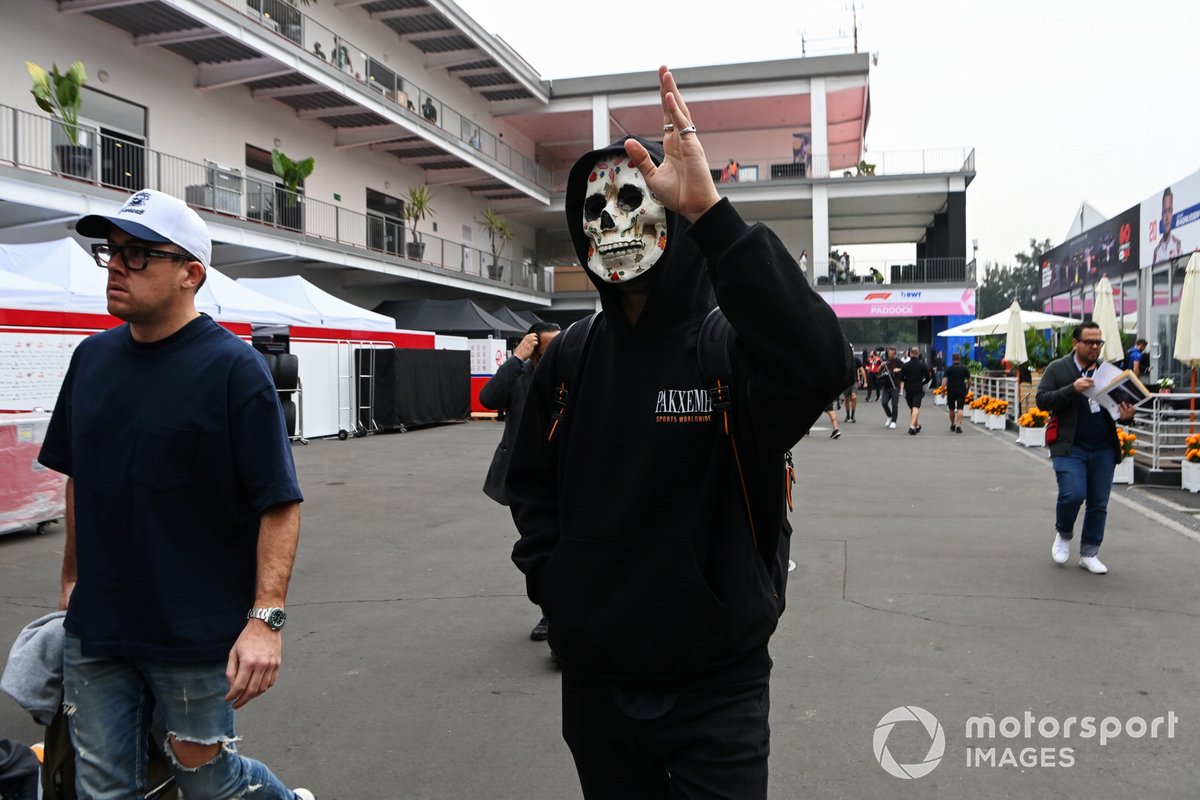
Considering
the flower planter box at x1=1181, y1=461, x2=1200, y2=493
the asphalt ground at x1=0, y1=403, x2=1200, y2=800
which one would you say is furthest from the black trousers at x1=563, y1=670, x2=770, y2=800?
the flower planter box at x1=1181, y1=461, x2=1200, y2=493

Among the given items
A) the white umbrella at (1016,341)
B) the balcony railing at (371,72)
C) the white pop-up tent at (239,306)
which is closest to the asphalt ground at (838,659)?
the white pop-up tent at (239,306)

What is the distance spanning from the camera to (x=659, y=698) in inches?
76.4

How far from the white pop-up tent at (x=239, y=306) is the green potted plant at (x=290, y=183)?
5.75m

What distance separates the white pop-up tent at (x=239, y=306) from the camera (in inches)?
579

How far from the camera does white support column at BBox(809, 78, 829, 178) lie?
36.5 metres

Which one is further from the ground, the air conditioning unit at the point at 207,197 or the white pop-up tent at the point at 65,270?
the air conditioning unit at the point at 207,197

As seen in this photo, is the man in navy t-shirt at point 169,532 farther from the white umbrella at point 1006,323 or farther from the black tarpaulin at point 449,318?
the white umbrella at point 1006,323

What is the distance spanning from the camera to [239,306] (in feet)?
50.0

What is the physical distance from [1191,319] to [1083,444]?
5349mm

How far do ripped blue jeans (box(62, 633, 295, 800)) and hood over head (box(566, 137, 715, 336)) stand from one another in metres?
1.44

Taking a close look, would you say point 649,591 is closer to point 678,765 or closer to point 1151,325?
point 678,765

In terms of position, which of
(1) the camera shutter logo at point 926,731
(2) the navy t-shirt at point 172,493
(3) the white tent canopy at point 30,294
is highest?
(3) the white tent canopy at point 30,294

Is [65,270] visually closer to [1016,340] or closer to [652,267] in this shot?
[652,267]

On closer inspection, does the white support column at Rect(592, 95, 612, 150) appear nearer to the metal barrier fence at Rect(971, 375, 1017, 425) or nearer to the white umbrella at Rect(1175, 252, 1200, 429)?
the metal barrier fence at Rect(971, 375, 1017, 425)
